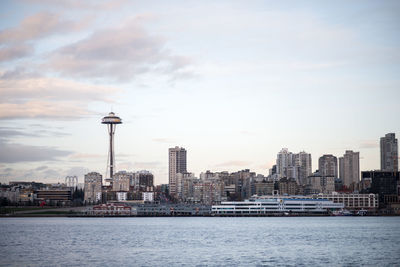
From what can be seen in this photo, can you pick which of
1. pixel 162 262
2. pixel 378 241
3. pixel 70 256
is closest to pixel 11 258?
pixel 70 256

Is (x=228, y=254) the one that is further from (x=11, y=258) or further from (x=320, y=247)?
(x=11, y=258)

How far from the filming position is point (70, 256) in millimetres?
67812

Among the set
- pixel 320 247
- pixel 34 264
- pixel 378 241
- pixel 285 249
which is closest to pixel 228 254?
pixel 285 249

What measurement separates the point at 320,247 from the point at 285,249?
527cm

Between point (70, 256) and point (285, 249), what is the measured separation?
80.2 ft

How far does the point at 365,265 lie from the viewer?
199 feet

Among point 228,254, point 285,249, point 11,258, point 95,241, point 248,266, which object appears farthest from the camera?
point 95,241

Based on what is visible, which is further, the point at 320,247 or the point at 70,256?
the point at 320,247

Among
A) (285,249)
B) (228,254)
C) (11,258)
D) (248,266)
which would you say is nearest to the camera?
(248,266)

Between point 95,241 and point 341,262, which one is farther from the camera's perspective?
point 95,241

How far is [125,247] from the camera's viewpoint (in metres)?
78.8

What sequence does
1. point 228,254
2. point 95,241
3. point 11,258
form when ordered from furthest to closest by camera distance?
point 95,241
point 228,254
point 11,258

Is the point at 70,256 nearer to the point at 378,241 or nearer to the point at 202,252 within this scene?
the point at 202,252

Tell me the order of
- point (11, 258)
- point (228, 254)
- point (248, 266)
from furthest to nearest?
point (228, 254)
point (11, 258)
point (248, 266)
